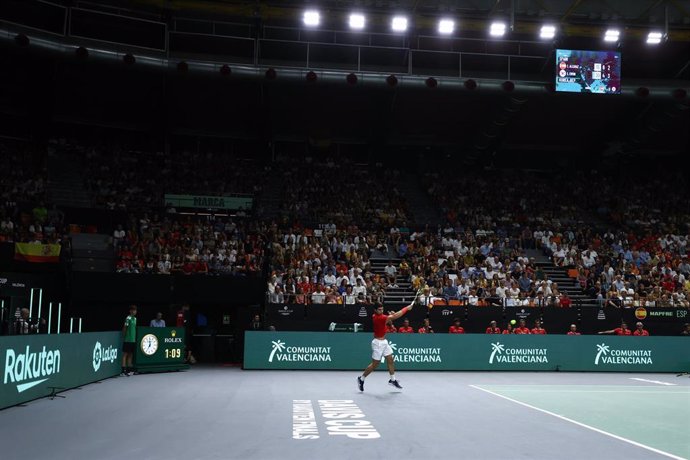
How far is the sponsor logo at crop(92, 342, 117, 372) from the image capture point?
52.1 feet

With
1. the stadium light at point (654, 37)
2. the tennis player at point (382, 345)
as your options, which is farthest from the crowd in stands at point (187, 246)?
the stadium light at point (654, 37)

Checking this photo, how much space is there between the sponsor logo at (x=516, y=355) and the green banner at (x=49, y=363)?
12.3 metres

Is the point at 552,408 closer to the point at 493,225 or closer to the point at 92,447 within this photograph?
the point at 92,447

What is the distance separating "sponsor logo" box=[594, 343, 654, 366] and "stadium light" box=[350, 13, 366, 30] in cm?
1673

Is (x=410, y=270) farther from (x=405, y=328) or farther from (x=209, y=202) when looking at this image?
(x=209, y=202)

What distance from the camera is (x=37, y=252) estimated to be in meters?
23.5

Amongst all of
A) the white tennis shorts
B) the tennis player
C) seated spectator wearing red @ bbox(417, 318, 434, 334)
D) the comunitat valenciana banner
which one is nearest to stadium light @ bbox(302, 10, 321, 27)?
seated spectator wearing red @ bbox(417, 318, 434, 334)

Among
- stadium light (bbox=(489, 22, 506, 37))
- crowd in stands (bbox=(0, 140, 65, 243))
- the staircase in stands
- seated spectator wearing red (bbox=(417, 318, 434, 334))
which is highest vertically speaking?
stadium light (bbox=(489, 22, 506, 37))

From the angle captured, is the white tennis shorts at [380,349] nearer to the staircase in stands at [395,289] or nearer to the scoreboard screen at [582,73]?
the staircase in stands at [395,289]

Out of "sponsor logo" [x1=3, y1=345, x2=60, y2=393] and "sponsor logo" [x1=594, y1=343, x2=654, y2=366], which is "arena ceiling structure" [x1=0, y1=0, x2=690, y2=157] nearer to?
"sponsor logo" [x1=594, y1=343, x2=654, y2=366]

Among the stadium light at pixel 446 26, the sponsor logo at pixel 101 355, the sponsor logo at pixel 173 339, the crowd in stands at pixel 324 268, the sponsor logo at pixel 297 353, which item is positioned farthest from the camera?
the stadium light at pixel 446 26

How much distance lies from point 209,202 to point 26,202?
8.75 metres

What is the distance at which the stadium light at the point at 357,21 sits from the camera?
2855 cm

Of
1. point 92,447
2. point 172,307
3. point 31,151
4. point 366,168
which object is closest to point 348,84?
point 366,168
